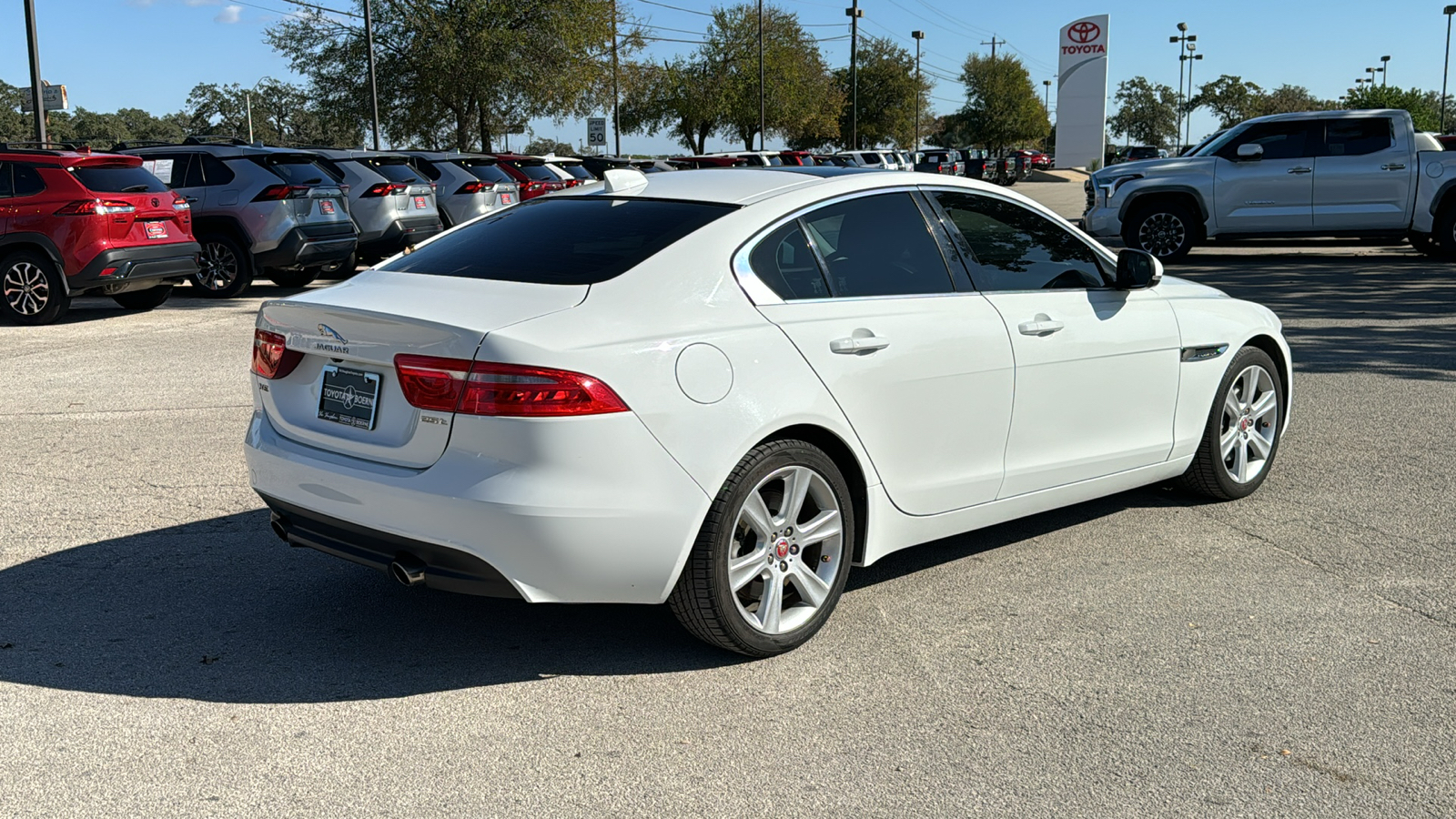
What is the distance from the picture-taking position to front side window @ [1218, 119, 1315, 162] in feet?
58.4

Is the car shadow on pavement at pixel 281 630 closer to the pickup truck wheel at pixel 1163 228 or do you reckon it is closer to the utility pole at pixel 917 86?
the pickup truck wheel at pixel 1163 228

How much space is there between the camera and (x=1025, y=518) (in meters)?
6.03

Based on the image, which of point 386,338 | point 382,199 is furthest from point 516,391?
point 382,199

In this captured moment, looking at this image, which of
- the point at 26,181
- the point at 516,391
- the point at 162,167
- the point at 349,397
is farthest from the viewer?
the point at 162,167

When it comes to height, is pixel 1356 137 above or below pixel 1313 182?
above

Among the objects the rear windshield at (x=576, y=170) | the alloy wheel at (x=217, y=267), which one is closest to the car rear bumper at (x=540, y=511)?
the alloy wheel at (x=217, y=267)

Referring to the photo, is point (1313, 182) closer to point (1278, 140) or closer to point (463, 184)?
point (1278, 140)

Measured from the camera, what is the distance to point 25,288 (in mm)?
13203

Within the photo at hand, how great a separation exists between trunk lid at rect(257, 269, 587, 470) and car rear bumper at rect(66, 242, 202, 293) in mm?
9763

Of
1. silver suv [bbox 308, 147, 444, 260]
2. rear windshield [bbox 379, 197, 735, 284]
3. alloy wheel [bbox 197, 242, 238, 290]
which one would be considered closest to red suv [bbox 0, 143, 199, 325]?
alloy wheel [bbox 197, 242, 238, 290]

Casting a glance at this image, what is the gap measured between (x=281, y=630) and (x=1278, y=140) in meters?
16.8

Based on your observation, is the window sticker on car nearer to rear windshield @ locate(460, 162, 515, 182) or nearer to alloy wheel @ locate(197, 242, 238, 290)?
alloy wheel @ locate(197, 242, 238, 290)

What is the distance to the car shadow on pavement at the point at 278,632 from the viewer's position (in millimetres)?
4109

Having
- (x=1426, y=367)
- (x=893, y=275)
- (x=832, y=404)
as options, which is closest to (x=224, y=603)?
(x=832, y=404)
